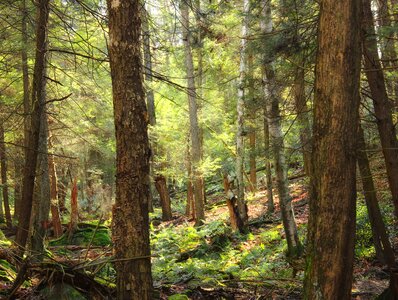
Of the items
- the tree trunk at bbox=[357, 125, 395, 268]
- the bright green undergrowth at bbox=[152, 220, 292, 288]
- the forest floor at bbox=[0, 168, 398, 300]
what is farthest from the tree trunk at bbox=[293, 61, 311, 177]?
the bright green undergrowth at bbox=[152, 220, 292, 288]

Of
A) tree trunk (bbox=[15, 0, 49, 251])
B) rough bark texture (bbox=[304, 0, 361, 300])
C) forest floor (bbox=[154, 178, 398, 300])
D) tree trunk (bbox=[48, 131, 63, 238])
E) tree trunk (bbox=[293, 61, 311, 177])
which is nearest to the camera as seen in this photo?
rough bark texture (bbox=[304, 0, 361, 300])

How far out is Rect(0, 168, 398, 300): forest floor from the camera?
13.4 feet

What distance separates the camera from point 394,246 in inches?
355

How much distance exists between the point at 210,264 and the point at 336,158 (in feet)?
22.3

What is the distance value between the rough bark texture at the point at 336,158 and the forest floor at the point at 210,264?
5.22 ft

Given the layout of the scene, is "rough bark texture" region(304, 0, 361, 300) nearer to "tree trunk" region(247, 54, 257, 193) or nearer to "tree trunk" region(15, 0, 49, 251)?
"tree trunk" region(15, 0, 49, 251)

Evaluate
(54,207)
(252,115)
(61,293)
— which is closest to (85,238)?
(54,207)

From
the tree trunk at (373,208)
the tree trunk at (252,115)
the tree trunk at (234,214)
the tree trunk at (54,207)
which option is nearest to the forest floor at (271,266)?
the tree trunk at (234,214)

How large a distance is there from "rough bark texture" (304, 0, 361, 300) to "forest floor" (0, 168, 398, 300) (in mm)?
1591

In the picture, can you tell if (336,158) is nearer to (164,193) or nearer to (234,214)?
(234,214)

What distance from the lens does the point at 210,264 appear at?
955 cm

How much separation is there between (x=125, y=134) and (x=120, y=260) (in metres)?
1.27

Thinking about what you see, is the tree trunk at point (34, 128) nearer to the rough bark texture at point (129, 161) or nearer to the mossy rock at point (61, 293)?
the mossy rock at point (61, 293)

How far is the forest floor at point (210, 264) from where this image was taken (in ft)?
13.4
